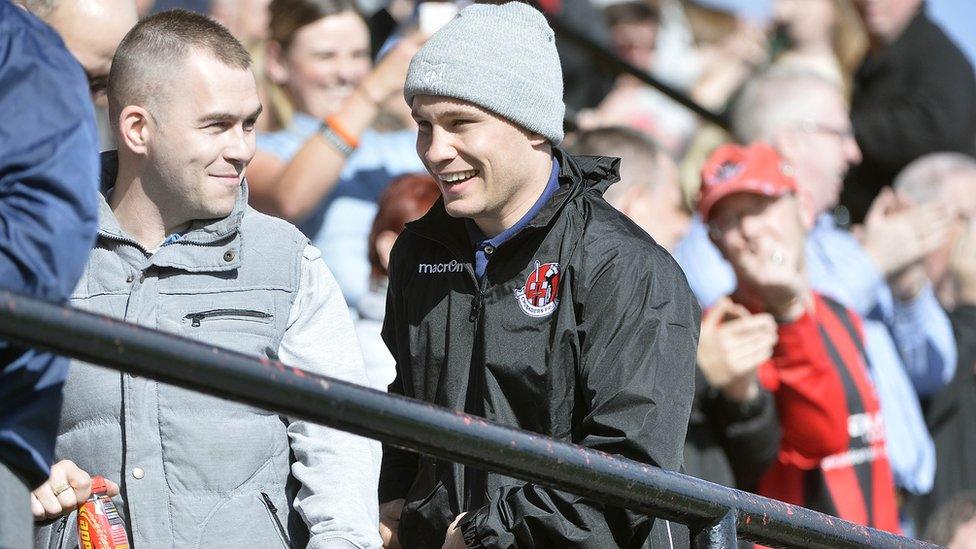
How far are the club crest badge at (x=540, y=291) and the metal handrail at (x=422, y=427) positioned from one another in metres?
0.58

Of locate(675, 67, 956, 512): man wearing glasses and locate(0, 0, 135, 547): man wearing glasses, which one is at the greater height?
locate(0, 0, 135, 547): man wearing glasses

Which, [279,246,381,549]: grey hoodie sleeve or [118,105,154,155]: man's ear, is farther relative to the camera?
[118,105,154,155]: man's ear

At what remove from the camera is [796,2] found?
793cm

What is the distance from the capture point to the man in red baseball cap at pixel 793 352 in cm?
475

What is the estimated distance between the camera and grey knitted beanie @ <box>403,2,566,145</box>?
3.06 meters

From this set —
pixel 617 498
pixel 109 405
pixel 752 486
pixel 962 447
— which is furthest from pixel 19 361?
pixel 962 447

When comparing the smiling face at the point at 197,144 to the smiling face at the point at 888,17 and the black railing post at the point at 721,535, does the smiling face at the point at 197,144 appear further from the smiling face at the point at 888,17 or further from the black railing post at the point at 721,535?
the smiling face at the point at 888,17

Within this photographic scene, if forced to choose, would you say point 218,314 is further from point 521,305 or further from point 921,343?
point 921,343

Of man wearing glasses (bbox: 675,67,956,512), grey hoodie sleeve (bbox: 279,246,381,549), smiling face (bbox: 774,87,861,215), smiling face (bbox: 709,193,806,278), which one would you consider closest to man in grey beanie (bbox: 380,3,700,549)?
grey hoodie sleeve (bbox: 279,246,381,549)

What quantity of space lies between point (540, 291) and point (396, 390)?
520 millimetres

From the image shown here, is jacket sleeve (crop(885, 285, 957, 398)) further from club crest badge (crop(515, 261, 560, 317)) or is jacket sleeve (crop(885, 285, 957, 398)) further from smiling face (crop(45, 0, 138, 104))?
smiling face (crop(45, 0, 138, 104))

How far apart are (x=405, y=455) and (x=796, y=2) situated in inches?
208

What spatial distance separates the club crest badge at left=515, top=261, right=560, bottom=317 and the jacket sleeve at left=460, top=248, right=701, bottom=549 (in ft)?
0.20

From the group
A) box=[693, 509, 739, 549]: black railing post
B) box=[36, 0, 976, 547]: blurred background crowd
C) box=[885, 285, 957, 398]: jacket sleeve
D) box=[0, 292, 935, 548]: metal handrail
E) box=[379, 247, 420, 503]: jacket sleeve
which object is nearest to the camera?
box=[0, 292, 935, 548]: metal handrail
